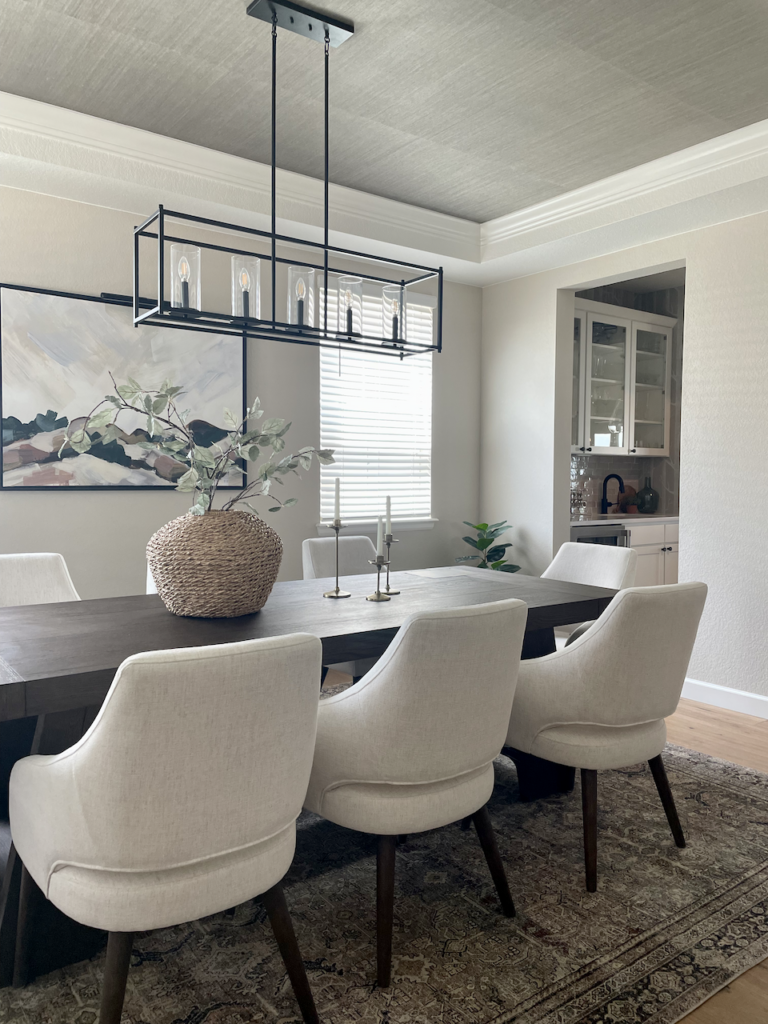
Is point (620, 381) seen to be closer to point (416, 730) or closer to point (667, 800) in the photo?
point (667, 800)

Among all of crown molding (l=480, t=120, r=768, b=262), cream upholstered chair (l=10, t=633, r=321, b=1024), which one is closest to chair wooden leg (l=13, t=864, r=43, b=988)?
cream upholstered chair (l=10, t=633, r=321, b=1024)

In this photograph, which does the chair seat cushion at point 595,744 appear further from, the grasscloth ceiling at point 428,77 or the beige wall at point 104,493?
the beige wall at point 104,493

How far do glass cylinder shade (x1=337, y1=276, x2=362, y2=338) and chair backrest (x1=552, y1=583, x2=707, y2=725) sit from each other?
1.30m

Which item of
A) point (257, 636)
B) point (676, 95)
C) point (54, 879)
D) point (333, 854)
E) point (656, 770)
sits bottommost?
point (333, 854)

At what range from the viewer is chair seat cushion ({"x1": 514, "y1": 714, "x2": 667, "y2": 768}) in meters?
2.11

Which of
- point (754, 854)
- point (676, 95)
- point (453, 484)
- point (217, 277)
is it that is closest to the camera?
point (754, 854)

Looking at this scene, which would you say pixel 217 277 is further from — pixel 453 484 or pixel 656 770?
pixel 656 770

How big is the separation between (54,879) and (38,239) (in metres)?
2.97

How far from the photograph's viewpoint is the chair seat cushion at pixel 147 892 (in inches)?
51.7

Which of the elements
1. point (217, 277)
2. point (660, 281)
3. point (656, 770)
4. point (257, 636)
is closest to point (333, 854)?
point (257, 636)

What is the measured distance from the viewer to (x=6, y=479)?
339 centimetres

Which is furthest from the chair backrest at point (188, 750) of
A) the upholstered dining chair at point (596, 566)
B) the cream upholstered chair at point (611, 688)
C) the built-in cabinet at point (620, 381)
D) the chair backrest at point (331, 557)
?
the built-in cabinet at point (620, 381)

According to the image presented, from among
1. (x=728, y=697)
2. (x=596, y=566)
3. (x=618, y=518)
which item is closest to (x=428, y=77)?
(x=596, y=566)

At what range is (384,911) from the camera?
5.54ft
